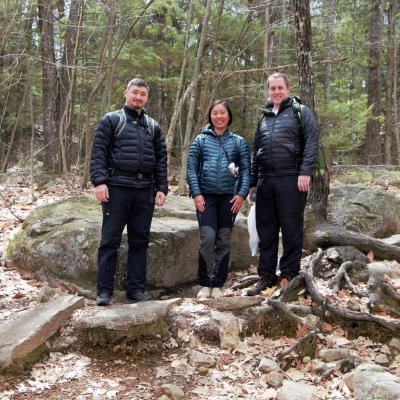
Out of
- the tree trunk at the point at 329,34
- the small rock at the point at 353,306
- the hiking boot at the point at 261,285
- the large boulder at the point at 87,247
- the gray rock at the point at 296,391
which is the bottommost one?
the gray rock at the point at 296,391

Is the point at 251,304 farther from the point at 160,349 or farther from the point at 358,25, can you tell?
the point at 358,25

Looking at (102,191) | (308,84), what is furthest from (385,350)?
(308,84)

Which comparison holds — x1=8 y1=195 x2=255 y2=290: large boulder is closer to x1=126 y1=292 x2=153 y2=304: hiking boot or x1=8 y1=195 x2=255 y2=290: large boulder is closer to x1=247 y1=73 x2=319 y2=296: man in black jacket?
x1=126 y1=292 x2=153 y2=304: hiking boot

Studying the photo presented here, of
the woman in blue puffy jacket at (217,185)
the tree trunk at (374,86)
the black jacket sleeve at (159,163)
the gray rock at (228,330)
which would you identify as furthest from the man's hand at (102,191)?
the tree trunk at (374,86)

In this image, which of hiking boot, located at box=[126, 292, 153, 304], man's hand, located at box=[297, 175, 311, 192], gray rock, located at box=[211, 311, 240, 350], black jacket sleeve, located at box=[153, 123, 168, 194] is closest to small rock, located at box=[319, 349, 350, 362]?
gray rock, located at box=[211, 311, 240, 350]

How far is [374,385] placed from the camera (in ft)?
10.3

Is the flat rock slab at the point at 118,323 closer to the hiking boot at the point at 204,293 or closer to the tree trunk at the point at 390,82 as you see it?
the hiking boot at the point at 204,293

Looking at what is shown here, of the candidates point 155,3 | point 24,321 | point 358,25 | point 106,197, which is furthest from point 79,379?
point 358,25

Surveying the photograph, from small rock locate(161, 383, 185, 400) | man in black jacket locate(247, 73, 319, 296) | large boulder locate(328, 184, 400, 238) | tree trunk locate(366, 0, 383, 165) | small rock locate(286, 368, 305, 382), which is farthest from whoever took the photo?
tree trunk locate(366, 0, 383, 165)

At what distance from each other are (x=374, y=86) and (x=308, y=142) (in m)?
14.5

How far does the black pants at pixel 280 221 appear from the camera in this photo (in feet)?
15.5

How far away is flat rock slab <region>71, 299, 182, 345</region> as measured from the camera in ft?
Answer: 13.2

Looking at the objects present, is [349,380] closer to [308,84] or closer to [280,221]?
[280,221]

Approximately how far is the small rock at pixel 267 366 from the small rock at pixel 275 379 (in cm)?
8
